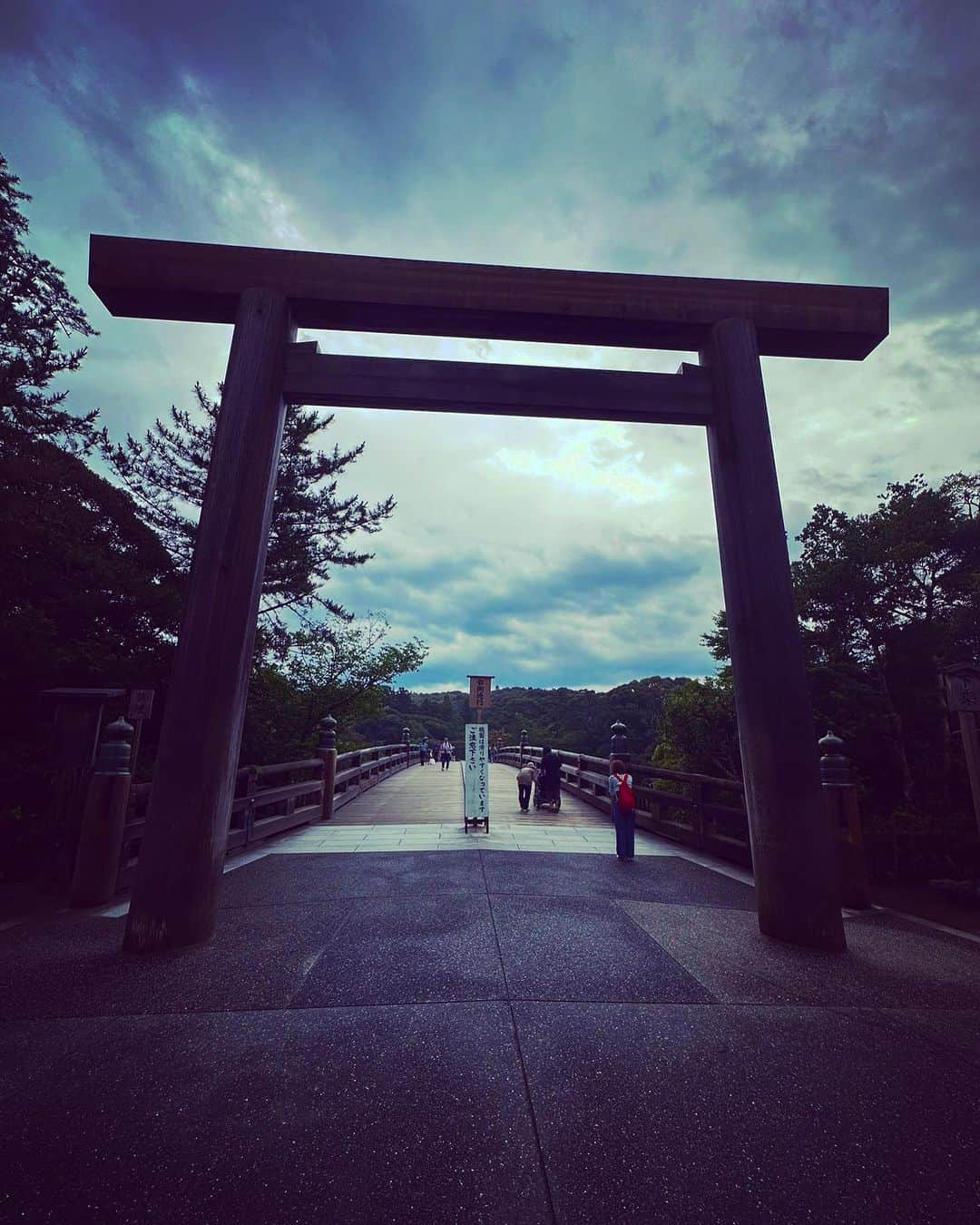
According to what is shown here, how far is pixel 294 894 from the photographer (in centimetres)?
485

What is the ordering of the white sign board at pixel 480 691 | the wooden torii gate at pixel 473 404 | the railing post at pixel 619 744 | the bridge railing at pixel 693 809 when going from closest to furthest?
the wooden torii gate at pixel 473 404, the bridge railing at pixel 693 809, the railing post at pixel 619 744, the white sign board at pixel 480 691

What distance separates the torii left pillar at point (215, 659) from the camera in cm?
362

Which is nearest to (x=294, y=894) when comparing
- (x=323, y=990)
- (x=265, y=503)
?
(x=323, y=990)

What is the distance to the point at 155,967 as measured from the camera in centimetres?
330

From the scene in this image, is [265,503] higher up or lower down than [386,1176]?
higher up

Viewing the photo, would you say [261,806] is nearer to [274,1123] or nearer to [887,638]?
[274,1123]

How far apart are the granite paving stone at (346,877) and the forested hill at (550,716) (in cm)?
1694

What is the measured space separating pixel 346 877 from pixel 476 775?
11.7 feet

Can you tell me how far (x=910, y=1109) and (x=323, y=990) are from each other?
8.96 ft

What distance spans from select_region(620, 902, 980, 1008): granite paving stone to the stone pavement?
2cm

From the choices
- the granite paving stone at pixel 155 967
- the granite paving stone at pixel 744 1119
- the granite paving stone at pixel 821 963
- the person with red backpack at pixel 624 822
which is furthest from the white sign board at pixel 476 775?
the granite paving stone at pixel 744 1119

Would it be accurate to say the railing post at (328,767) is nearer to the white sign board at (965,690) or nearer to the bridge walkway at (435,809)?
the bridge walkway at (435,809)

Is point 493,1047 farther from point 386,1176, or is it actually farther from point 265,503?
point 265,503

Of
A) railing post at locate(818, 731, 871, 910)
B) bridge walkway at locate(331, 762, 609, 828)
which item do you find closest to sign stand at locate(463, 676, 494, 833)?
bridge walkway at locate(331, 762, 609, 828)
